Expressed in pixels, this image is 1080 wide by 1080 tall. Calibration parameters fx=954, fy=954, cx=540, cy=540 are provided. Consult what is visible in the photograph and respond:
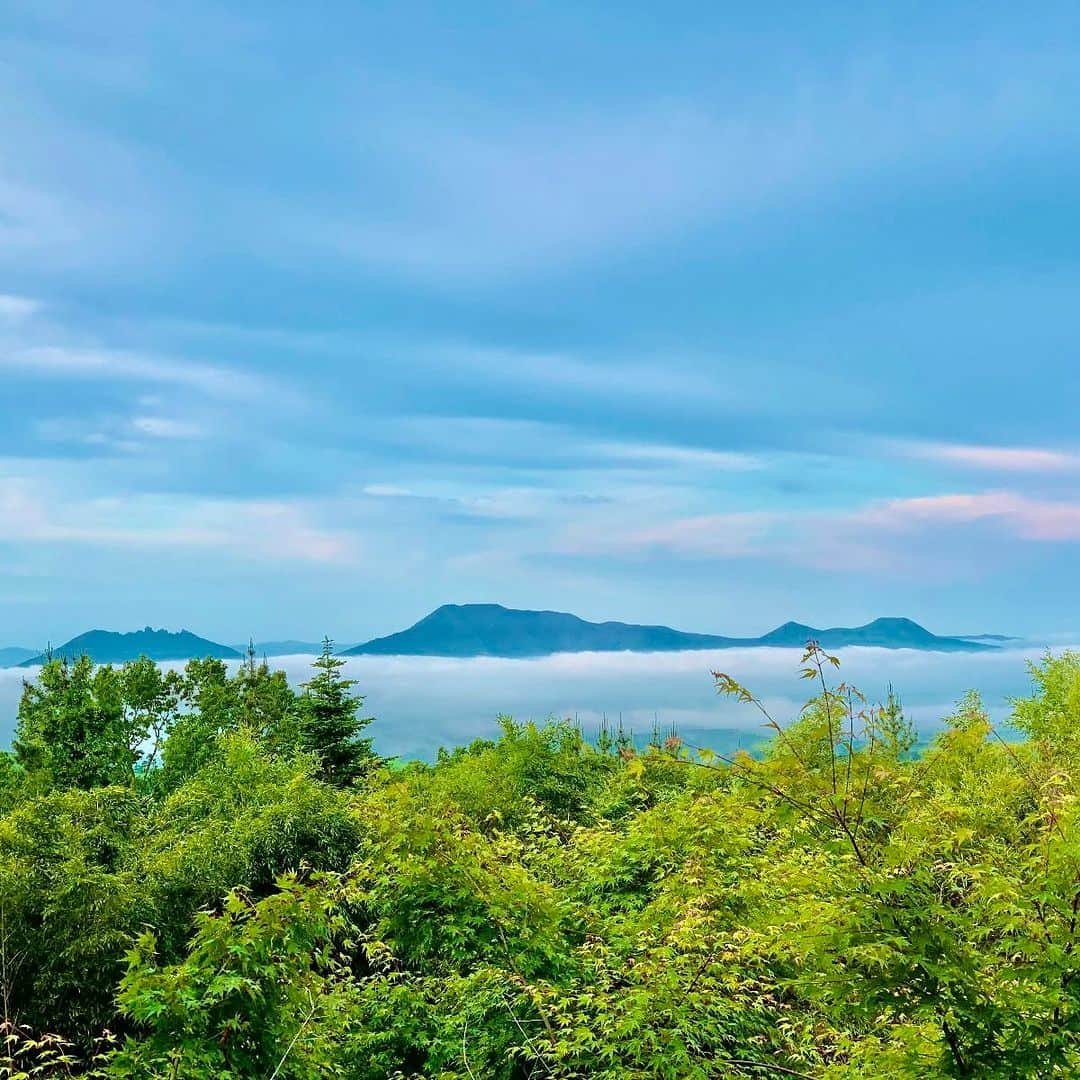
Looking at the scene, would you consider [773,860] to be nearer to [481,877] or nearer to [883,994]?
[481,877]

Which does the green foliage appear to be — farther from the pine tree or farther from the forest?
the forest

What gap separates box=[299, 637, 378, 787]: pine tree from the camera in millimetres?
32875

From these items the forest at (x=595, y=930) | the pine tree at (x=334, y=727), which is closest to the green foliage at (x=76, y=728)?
the pine tree at (x=334, y=727)

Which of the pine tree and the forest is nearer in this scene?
the forest

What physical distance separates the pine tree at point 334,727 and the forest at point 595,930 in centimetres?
1078

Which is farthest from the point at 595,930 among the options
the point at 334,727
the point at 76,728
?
the point at 76,728

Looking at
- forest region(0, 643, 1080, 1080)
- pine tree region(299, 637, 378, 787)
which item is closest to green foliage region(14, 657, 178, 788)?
pine tree region(299, 637, 378, 787)

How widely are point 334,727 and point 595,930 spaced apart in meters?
24.0

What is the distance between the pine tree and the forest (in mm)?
10776

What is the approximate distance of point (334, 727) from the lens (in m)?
33.2

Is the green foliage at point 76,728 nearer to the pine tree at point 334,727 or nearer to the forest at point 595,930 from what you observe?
the pine tree at point 334,727

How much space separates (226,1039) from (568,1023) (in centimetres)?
333

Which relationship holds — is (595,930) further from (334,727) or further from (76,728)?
(76,728)

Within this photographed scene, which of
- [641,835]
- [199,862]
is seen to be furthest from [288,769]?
[641,835]
